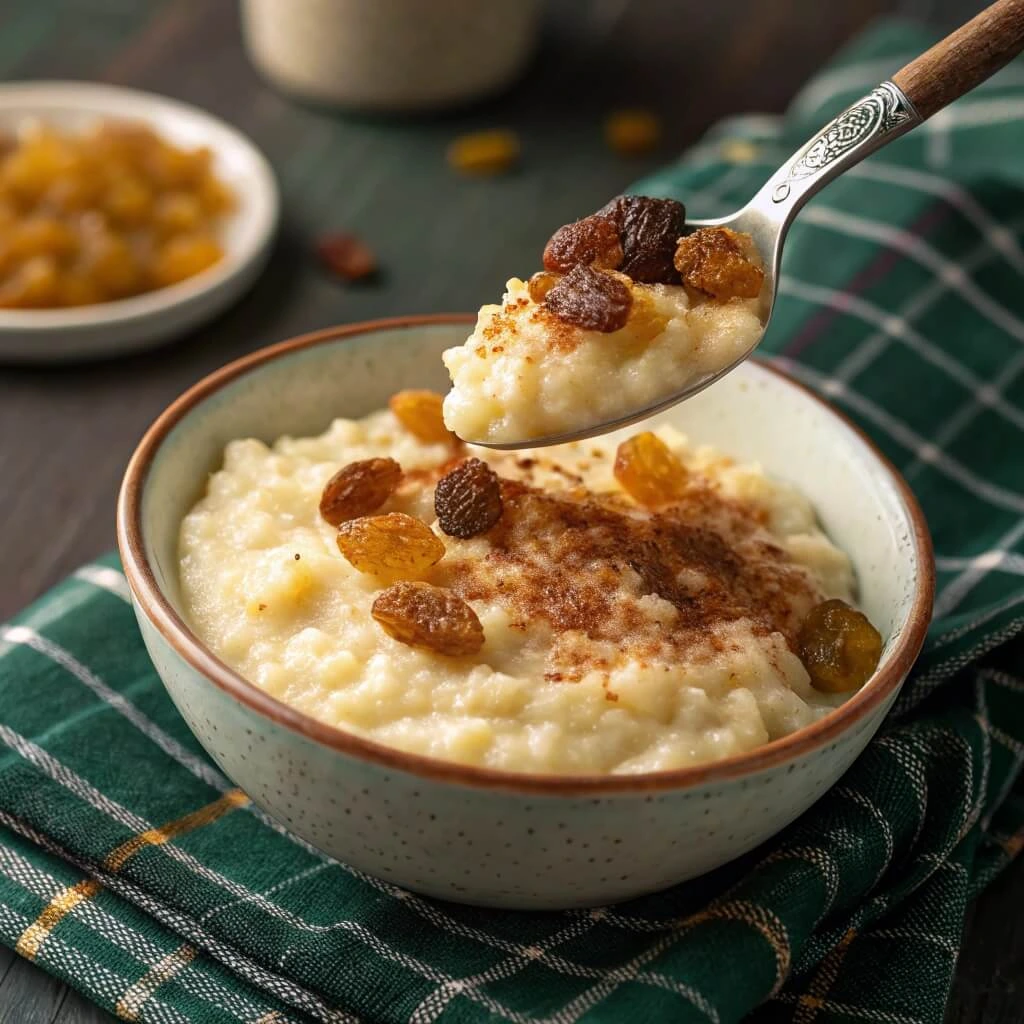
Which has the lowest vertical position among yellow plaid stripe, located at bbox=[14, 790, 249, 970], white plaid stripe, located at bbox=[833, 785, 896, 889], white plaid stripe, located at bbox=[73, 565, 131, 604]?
white plaid stripe, located at bbox=[73, 565, 131, 604]

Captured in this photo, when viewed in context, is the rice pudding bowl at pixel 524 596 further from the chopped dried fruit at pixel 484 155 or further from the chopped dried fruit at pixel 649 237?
the chopped dried fruit at pixel 484 155

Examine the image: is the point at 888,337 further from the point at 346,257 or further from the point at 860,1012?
the point at 860,1012

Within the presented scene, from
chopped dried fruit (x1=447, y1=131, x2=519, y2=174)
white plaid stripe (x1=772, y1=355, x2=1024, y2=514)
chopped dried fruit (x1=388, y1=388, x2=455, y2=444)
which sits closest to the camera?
chopped dried fruit (x1=388, y1=388, x2=455, y2=444)

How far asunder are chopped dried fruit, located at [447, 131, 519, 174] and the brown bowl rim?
2.70 metres

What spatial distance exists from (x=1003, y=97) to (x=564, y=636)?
303 centimetres

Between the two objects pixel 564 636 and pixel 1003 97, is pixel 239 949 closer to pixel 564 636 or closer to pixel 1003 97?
pixel 564 636

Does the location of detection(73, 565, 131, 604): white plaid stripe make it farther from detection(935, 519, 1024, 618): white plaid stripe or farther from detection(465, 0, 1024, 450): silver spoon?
detection(935, 519, 1024, 618): white plaid stripe

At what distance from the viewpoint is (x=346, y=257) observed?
432 cm

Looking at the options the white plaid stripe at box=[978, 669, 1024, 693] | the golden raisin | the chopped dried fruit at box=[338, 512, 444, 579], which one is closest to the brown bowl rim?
the chopped dried fruit at box=[338, 512, 444, 579]

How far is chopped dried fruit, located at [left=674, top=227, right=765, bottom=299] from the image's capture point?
229cm

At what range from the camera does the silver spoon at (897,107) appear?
91.4 inches

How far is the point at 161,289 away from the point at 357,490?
6.53 ft

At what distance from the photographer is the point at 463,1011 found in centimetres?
198

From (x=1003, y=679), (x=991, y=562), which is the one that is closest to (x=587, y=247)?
(x=1003, y=679)
